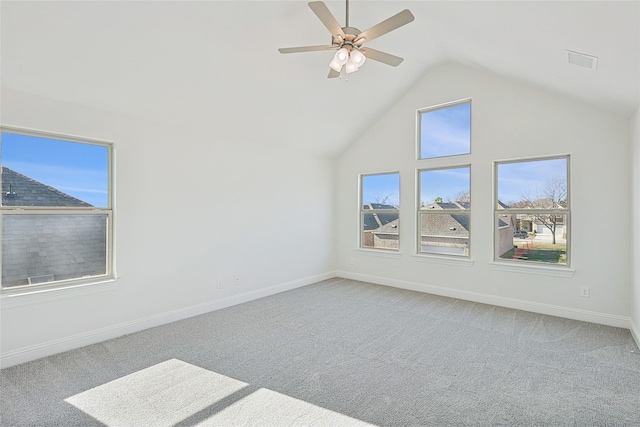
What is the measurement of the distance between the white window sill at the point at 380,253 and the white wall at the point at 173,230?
103 centimetres

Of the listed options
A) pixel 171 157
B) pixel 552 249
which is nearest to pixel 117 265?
pixel 171 157

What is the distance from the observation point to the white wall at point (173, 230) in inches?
116

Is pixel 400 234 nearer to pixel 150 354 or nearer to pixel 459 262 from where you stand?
pixel 459 262

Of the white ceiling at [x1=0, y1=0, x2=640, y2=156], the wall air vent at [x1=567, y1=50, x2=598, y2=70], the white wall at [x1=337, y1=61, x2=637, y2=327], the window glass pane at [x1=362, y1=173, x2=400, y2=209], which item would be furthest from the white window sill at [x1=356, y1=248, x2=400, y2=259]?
the wall air vent at [x1=567, y1=50, x2=598, y2=70]

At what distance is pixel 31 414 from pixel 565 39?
14.8 feet

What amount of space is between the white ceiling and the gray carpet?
7.78 feet

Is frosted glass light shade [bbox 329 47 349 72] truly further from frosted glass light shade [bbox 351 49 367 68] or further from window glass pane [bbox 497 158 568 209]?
window glass pane [bbox 497 158 568 209]

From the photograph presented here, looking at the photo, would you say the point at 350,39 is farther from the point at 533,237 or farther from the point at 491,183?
the point at 533,237

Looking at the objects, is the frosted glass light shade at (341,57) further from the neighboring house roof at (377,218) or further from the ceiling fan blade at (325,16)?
the neighboring house roof at (377,218)

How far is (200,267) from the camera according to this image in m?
4.12

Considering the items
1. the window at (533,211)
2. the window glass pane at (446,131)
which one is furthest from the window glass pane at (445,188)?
the window at (533,211)

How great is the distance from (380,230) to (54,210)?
4470 mm

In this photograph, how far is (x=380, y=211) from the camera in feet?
18.7

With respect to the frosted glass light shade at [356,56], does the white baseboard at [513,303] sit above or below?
below
